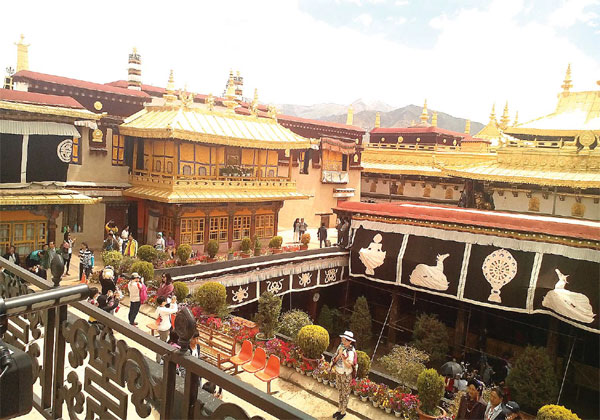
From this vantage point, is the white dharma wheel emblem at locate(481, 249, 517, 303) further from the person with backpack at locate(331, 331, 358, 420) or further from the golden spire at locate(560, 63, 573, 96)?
the golden spire at locate(560, 63, 573, 96)

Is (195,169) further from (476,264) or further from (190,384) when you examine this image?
(190,384)

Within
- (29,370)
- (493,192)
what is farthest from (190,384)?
(493,192)

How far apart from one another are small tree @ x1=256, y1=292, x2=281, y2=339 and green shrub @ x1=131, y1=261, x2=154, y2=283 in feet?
12.7

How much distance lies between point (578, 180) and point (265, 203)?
51.6ft

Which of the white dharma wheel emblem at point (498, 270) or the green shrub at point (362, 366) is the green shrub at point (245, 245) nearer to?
the white dharma wheel emblem at point (498, 270)

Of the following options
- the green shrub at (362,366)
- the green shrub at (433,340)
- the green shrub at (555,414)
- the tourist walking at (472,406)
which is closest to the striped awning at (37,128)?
the green shrub at (362,366)

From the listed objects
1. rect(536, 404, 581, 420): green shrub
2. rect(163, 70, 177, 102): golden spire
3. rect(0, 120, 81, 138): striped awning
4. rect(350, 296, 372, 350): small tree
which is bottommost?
rect(350, 296, 372, 350): small tree

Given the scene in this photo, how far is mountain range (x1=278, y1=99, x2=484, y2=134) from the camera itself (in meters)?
99.6

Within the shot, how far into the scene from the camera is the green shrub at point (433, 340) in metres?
16.1

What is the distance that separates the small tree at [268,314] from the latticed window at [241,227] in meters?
8.47

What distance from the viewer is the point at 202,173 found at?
22.5 meters

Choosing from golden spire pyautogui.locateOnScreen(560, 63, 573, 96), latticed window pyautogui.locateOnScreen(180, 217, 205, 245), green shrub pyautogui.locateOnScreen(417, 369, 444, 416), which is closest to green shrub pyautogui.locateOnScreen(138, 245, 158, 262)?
latticed window pyautogui.locateOnScreen(180, 217, 205, 245)

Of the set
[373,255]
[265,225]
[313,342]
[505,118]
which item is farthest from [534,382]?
[505,118]

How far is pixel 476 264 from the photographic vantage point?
16344 millimetres
